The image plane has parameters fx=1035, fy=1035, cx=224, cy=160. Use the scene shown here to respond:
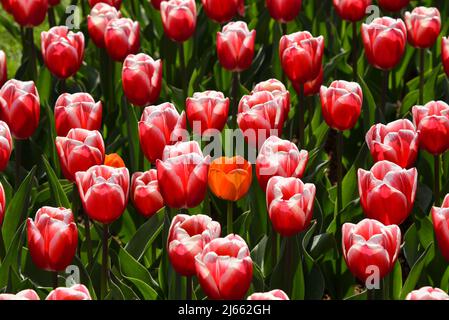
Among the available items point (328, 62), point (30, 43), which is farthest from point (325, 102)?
point (30, 43)

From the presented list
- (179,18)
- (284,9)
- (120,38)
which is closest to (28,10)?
(120,38)

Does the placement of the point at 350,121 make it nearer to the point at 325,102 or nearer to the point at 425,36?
the point at 325,102

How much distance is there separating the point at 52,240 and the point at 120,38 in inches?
60.8

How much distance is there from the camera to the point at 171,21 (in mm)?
4207

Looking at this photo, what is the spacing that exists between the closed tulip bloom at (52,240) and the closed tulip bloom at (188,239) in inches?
12.1

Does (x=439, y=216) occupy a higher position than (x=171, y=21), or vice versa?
(x=171, y=21)

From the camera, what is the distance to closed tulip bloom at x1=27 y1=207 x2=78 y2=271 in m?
2.81

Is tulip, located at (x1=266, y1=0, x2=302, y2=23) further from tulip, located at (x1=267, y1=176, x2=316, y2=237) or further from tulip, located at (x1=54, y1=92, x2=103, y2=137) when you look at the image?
tulip, located at (x1=267, y1=176, x2=316, y2=237)

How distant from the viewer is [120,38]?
13.7 ft

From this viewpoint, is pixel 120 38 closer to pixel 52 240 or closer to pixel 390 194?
pixel 52 240

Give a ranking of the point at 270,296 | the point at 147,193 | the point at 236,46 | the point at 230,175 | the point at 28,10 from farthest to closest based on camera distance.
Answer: the point at 28,10
the point at 236,46
the point at 147,193
the point at 230,175
the point at 270,296

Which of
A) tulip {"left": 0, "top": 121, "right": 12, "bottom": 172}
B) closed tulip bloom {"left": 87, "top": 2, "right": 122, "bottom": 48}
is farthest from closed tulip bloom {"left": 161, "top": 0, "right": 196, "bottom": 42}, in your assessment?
tulip {"left": 0, "top": 121, "right": 12, "bottom": 172}

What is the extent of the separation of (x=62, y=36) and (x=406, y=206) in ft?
5.98

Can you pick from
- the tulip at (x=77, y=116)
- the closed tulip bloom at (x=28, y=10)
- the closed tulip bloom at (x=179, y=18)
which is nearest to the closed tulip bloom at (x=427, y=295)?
the tulip at (x=77, y=116)
